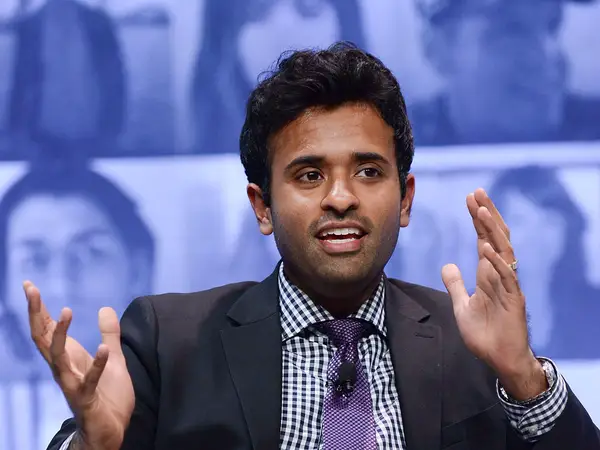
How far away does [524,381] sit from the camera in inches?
67.1

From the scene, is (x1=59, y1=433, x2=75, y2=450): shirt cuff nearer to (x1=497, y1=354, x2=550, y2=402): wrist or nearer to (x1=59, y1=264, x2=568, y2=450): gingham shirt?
(x1=59, y1=264, x2=568, y2=450): gingham shirt

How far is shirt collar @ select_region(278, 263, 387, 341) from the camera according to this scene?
1.92 metres

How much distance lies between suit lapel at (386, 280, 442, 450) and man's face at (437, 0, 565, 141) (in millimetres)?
683

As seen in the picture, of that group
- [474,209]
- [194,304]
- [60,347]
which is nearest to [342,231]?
[474,209]

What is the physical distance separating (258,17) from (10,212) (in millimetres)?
830

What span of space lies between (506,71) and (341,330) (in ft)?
3.30

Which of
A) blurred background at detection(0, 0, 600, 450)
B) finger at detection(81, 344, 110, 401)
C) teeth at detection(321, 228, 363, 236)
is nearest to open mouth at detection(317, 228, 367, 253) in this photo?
teeth at detection(321, 228, 363, 236)

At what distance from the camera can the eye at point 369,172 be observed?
190cm

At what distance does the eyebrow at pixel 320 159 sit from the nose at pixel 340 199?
6 centimetres

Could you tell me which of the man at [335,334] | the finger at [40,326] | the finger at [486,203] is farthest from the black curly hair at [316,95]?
the finger at [40,326]

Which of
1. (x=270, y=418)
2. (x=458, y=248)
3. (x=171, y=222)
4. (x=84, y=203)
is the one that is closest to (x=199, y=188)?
(x=171, y=222)

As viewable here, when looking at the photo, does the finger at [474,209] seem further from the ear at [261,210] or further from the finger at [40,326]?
the finger at [40,326]

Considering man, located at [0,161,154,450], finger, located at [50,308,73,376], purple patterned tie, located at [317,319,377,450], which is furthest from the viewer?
man, located at [0,161,154,450]

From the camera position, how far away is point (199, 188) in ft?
8.14
